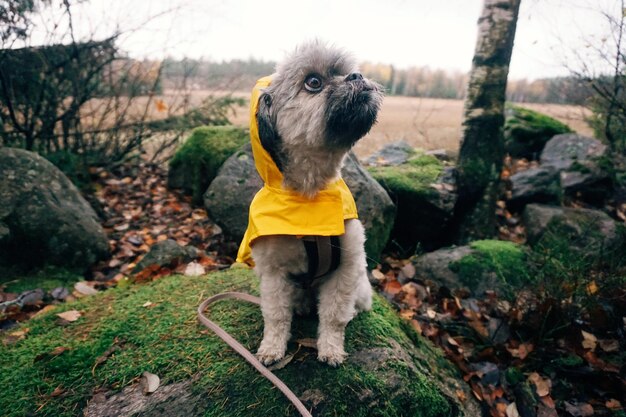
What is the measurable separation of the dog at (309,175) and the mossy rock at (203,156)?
392 centimetres

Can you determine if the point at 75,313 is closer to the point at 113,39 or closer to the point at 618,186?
the point at 113,39

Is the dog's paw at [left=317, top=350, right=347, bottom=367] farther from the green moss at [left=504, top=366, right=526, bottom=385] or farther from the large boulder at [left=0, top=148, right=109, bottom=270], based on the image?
the large boulder at [left=0, top=148, right=109, bottom=270]

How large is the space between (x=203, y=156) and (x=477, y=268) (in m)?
4.72

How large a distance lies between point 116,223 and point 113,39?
302 centimetres

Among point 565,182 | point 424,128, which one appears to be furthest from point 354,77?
point 424,128

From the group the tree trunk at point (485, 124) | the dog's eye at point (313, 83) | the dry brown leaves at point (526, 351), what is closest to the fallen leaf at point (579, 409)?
the dry brown leaves at point (526, 351)

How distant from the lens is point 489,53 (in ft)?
19.2

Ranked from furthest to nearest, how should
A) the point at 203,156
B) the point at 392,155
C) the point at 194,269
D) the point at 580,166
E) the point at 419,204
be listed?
the point at 392,155, the point at 580,166, the point at 203,156, the point at 419,204, the point at 194,269

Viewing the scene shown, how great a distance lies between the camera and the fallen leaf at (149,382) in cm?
240

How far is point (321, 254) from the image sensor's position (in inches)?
103

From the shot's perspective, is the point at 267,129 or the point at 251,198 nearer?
the point at 267,129

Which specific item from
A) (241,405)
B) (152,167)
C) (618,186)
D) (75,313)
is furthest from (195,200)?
(618,186)

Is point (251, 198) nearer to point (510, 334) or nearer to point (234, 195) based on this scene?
point (234, 195)

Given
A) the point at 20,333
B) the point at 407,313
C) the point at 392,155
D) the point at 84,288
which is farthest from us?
the point at 392,155
